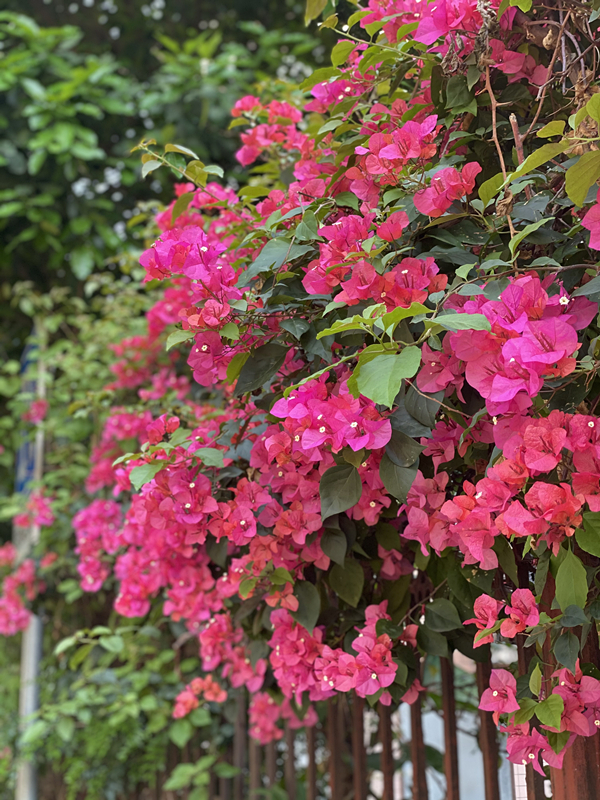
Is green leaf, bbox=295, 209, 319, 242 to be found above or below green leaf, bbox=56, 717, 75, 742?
above

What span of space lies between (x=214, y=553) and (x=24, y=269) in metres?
2.10

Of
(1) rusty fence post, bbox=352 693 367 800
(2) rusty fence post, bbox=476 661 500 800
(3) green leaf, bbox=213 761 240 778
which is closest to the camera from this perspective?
(2) rusty fence post, bbox=476 661 500 800

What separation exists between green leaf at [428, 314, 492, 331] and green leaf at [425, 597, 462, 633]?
0.46 m

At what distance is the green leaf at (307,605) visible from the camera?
2.94 feet

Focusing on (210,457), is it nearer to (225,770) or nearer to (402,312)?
(402,312)

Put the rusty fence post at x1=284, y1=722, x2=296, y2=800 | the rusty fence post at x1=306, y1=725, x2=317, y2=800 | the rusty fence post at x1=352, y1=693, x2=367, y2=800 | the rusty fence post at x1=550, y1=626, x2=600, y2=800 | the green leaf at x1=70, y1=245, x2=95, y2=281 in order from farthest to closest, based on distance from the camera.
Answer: the green leaf at x1=70, y1=245, x2=95, y2=281 → the rusty fence post at x1=284, y1=722, x2=296, y2=800 → the rusty fence post at x1=306, y1=725, x2=317, y2=800 → the rusty fence post at x1=352, y1=693, x2=367, y2=800 → the rusty fence post at x1=550, y1=626, x2=600, y2=800

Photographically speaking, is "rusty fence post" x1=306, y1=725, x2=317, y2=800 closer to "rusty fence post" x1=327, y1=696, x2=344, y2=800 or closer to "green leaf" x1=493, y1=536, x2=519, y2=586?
"rusty fence post" x1=327, y1=696, x2=344, y2=800

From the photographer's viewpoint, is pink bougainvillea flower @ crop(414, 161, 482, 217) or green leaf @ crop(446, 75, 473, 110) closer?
pink bougainvillea flower @ crop(414, 161, 482, 217)

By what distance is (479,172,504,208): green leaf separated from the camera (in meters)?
0.71

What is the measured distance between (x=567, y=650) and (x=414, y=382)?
0.95ft

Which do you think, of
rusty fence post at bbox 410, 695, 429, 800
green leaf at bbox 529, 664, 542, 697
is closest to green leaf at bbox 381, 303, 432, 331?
green leaf at bbox 529, 664, 542, 697

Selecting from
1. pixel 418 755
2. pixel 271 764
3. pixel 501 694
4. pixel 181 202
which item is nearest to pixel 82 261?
pixel 181 202

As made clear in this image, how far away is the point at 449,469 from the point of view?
817 mm

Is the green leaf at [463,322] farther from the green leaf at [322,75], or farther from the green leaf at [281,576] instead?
the green leaf at [322,75]
